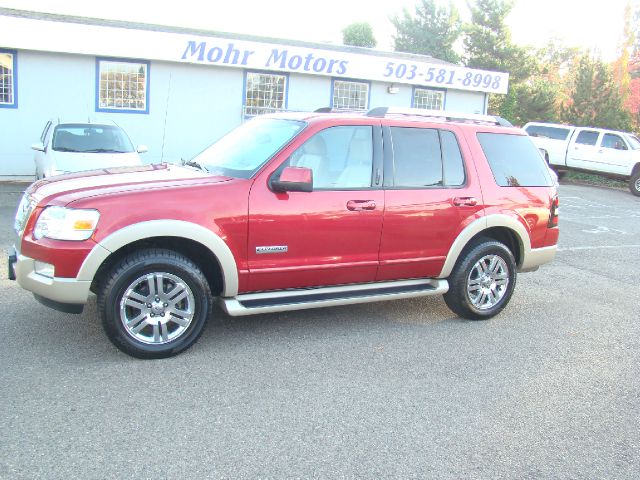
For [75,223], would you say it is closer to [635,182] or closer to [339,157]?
[339,157]

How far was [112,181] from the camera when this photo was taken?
4.68 m

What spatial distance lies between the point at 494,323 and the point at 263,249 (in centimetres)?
249

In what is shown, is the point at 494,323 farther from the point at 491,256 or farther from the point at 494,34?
the point at 494,34

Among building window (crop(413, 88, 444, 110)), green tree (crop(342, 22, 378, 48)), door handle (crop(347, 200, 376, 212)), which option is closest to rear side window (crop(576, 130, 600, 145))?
building window (crop(413, 88, 444, 110))

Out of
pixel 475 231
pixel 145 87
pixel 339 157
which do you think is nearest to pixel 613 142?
pixel 145 87

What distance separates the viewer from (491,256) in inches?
230

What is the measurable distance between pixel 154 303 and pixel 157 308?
43 millimetres

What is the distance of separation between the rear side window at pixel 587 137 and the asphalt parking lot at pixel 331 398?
17439 millimetres

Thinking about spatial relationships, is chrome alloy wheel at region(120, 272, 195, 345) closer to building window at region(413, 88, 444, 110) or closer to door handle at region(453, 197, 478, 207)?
door handle at region(453, 197, 478, 207)

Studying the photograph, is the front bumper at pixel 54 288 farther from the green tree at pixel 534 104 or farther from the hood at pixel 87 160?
the green tree at pixel 534 104

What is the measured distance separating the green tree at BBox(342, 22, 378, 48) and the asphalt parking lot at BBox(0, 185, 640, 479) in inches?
1522

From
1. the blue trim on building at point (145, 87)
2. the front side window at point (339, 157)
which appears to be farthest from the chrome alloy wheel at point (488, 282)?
the blue trim on building at point (145, 87)

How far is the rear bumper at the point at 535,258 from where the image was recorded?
6.12 m

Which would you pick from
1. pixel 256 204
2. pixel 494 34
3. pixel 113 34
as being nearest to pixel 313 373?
pixel 256 204
